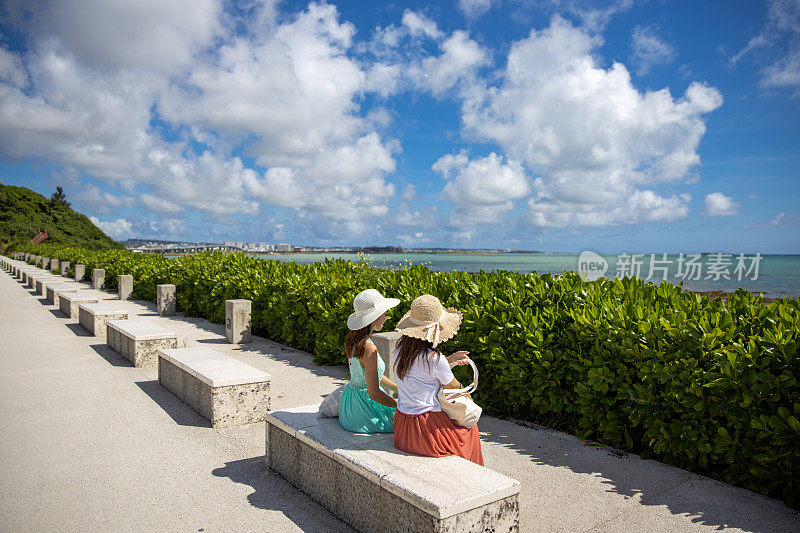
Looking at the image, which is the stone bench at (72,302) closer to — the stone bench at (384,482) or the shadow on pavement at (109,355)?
the shadow on pavement at (109,355)

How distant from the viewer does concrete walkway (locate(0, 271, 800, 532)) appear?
134 inches

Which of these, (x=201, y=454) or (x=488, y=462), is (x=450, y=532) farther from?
(x=201, y=454)

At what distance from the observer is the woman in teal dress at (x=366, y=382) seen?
3713 millimetres

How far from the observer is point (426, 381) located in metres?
3.33

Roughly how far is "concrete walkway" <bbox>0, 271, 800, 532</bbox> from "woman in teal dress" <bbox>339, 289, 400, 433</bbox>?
684mm

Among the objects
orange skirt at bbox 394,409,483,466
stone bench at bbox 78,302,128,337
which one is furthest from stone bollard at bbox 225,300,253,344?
orange skirt at bbox 394,409,483,466

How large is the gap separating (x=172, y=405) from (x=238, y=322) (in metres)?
3.88

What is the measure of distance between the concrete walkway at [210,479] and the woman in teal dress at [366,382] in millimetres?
684

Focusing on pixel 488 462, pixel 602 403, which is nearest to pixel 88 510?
pixel 488 462

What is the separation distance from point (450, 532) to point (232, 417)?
132 inches

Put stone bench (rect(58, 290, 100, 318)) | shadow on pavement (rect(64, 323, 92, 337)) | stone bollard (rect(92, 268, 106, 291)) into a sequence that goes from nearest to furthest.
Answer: shadow on pavement (rect(64, 323, 92, 337))
stone bench (rect(58, 290, 100, 318))
stone bollard (rect(92, 268, 106, 291))

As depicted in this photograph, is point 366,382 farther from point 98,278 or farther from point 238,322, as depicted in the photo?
point 98,278

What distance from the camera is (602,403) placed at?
4.61 m

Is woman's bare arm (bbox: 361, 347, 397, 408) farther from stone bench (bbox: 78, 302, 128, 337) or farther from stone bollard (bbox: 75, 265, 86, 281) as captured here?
stone bollard (bbox: 75, 265, 86, 281)
